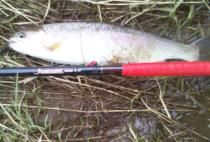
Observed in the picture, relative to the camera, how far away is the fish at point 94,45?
2.85 metres

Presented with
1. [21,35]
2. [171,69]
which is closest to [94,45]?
[21,35]

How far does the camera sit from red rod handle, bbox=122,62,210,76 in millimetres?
2326

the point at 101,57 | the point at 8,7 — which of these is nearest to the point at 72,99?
the point at 101,57

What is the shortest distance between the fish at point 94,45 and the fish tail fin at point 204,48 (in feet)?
0.21

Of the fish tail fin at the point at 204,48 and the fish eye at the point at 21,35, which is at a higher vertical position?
the fish eye at the point at 21,35

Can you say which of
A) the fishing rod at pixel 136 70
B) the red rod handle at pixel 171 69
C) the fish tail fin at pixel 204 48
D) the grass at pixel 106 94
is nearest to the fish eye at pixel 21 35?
the grass at pixel 106 94

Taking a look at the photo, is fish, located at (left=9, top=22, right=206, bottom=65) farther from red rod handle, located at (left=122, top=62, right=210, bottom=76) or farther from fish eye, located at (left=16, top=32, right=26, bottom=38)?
red rod handle, located at (left=122, top=62, right=210, bottom=76)

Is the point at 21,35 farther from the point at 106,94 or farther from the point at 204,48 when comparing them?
the point at 204,48

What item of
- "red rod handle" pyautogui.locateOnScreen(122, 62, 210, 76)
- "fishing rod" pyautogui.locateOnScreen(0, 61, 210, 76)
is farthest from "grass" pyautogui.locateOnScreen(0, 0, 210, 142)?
"red rod handle" pyautogui.locateOnScreen(122, 62, 210, 76)

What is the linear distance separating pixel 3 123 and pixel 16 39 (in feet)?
1.95

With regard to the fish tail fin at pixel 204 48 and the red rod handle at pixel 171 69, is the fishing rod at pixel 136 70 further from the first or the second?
the fish tail fin at pixel 204 48

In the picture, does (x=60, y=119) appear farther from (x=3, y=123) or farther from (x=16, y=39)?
(x=16, y=39)

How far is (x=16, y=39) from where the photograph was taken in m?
2.87

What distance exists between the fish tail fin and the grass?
6.8 inches
